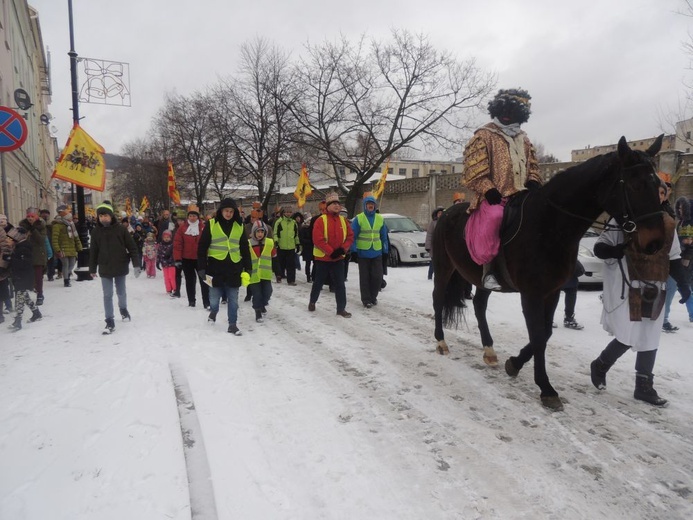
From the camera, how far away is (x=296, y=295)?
32.3ft

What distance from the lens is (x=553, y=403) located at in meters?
3.71

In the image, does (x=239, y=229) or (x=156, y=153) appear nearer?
(x=239, y=229)

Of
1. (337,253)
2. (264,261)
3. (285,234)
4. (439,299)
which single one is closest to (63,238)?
(285,234)

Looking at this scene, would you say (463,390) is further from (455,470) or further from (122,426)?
(122,426)

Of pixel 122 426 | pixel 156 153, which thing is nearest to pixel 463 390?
pixel 122 426

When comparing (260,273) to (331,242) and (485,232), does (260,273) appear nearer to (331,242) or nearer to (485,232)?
(331,242)

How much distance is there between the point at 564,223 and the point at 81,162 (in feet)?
31.6

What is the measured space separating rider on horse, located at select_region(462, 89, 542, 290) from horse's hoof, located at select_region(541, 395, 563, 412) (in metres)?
1.16

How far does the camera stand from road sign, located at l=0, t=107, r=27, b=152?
5.56 metres

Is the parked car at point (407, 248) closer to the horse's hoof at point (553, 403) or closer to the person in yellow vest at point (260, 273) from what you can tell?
the person in yellow vest at point (260, 273)

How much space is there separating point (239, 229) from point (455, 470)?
5.01 m

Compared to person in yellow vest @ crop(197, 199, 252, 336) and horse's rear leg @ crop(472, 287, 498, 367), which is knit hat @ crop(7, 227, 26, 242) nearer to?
person in yellow vest @ crop(197, 199, 252, 336)

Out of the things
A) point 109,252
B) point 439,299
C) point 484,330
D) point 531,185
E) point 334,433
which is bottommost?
point 334,433

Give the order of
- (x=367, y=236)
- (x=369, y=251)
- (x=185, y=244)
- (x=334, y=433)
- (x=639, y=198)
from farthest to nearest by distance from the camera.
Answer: (x=185, y=244)
(x=367, y=236)
(x=369, y=251)
(x=334, y=433)
(x=639, y=198)
